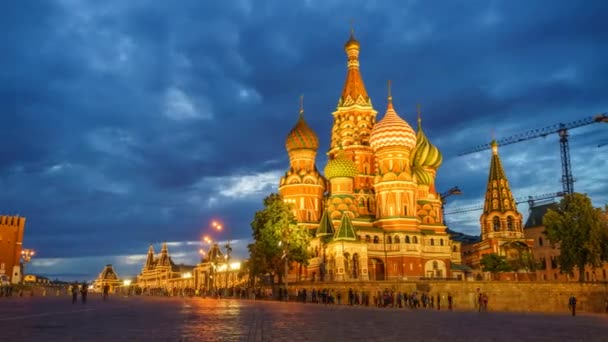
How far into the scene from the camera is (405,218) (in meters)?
62.2

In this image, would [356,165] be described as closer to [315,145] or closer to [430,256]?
[315,145]

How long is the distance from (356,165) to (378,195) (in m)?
7.06

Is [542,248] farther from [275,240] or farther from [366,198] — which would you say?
[275,240]

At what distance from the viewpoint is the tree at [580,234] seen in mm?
43969

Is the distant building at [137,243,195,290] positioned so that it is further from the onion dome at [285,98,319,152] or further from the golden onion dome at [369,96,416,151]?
the golden onion dome at [369,96,416,151]

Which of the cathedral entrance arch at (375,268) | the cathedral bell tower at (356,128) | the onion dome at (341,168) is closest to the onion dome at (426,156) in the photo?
the cathedral bell tower at (356,128)

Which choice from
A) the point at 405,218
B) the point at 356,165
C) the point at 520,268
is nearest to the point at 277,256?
the point at 405,218

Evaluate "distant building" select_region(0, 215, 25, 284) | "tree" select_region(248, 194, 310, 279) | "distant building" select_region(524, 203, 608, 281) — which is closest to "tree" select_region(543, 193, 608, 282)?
"tree" select_region(248, 194, 310, 279)

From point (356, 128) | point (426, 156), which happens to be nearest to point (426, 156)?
point (426, 156)

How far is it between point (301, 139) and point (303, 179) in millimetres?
5842

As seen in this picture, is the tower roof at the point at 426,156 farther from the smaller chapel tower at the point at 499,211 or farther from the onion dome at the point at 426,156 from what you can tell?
the smaller chapel tower at the point at 499,211

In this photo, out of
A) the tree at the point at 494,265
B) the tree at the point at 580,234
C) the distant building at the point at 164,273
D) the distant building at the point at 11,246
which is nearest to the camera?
the tree at the point at 580,234

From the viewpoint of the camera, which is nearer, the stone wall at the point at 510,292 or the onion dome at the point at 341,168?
the stone wall at the point at 510,292

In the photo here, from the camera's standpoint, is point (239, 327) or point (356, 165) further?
point (356, 165)
